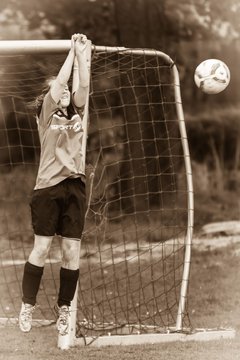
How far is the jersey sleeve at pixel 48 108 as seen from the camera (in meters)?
5.91

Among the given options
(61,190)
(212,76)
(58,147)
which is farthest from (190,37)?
(61,190)

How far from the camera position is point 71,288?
593 cm

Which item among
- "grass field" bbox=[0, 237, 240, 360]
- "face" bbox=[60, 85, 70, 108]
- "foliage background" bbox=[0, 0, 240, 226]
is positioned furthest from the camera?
"foliage background" bbox=[0, 0, 240, 226]

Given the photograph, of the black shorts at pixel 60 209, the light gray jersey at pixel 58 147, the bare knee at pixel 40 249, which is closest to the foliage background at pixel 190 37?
the light gray jersey at pixel 58 147

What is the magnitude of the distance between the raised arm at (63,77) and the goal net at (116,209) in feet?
1.38

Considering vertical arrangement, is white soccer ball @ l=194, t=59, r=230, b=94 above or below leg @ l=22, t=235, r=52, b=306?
above

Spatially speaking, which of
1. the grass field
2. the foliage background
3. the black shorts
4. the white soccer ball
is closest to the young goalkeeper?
the black shorts

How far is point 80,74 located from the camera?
19.2ft

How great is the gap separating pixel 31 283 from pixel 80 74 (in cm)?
156

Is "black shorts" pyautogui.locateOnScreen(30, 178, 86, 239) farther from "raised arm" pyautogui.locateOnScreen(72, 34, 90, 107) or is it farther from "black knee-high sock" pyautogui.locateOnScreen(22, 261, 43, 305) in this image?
"raised arm" pyautogui.locateOnScreen(72, 34, 90, 107)

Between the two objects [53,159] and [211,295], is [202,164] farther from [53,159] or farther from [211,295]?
[53,159]

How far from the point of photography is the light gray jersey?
230 inches

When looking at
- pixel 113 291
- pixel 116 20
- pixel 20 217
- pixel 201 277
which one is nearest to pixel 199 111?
pixel 116 20

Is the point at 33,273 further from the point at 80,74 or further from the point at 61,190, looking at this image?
the point at 80,74
